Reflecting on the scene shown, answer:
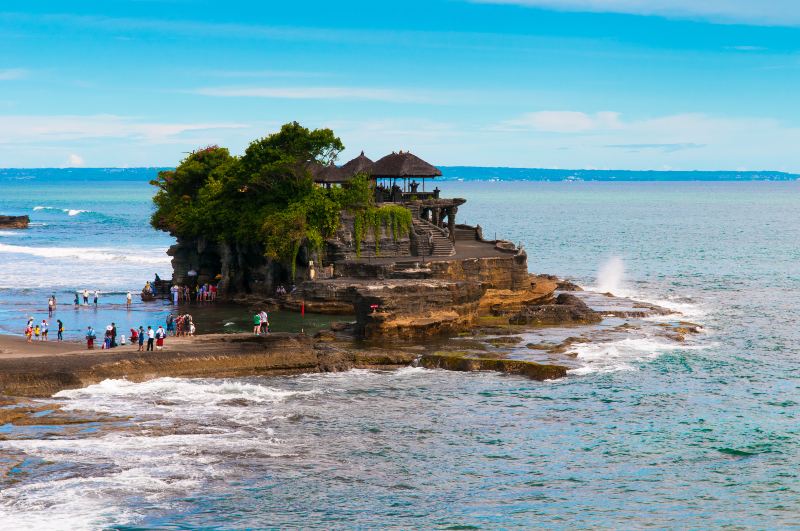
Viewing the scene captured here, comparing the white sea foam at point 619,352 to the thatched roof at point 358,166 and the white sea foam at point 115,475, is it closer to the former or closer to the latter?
the white sea foam at point 115,475

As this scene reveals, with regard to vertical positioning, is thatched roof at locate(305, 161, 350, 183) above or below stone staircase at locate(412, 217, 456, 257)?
above

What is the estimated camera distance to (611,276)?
85438 millimetres

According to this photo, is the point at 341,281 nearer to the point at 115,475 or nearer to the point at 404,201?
the point at 404,201

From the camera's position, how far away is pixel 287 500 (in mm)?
28859

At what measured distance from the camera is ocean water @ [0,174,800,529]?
1109 inches

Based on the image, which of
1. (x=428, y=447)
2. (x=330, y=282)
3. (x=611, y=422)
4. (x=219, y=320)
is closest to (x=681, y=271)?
(x=330, y=282)

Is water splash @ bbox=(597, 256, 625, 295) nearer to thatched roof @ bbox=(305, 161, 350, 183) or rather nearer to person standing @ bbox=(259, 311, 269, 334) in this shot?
thatched roof @ bbox=(305, 161, 350, 183)

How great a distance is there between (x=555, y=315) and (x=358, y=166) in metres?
20.5

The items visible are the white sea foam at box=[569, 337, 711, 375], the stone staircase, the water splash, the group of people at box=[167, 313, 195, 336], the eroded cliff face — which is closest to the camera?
the white sea foam at box=[569, 337, 711, 375]

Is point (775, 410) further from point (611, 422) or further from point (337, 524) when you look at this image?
point (337, 524)

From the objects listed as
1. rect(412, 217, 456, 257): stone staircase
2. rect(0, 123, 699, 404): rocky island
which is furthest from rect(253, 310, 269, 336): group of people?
rect(412, 217, 456, 257): stone staircase

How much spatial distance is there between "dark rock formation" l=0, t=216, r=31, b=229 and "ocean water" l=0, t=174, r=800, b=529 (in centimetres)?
11685

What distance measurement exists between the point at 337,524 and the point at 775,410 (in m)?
20.2

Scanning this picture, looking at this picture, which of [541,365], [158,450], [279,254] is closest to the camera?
[158,450]
